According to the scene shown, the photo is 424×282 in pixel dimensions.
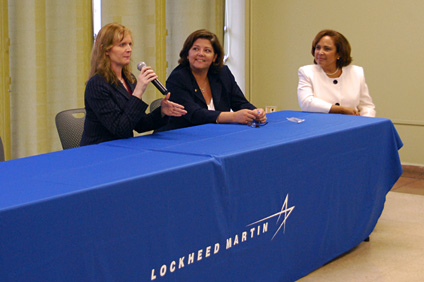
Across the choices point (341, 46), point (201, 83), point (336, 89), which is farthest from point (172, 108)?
point (341, 46)

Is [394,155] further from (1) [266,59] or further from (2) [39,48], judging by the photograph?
(1) [266,59]

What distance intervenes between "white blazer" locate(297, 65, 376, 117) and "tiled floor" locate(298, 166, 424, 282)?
0.79m

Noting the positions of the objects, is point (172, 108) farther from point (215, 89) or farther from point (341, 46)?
point (341, 46)

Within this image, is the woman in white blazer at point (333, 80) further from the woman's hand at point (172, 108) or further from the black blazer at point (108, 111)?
the black blazer at point (108, 111)

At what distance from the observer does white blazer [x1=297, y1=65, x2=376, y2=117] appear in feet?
12.6

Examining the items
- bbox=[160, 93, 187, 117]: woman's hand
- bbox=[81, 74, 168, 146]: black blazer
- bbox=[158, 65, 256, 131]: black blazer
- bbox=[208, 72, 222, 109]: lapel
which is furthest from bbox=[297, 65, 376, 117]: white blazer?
bbox=[81, 74, 168, 146]: black blazer

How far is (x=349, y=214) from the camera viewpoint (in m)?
3.06

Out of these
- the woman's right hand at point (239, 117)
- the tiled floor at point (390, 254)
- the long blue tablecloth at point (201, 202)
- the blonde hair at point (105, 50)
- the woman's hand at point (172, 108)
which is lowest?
the tiled floor at point (390, 254)

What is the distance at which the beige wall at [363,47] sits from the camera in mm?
5410

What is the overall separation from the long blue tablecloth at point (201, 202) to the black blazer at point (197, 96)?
0.30 meters

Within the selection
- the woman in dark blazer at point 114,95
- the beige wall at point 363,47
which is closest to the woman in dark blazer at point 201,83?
the woman in dark blazer at point 114,95

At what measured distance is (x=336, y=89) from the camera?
3.85 metres

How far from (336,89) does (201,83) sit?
3.20ft

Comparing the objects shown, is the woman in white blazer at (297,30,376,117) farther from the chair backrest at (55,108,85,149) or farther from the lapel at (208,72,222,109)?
the chair backrest at (55,108,85,149)
